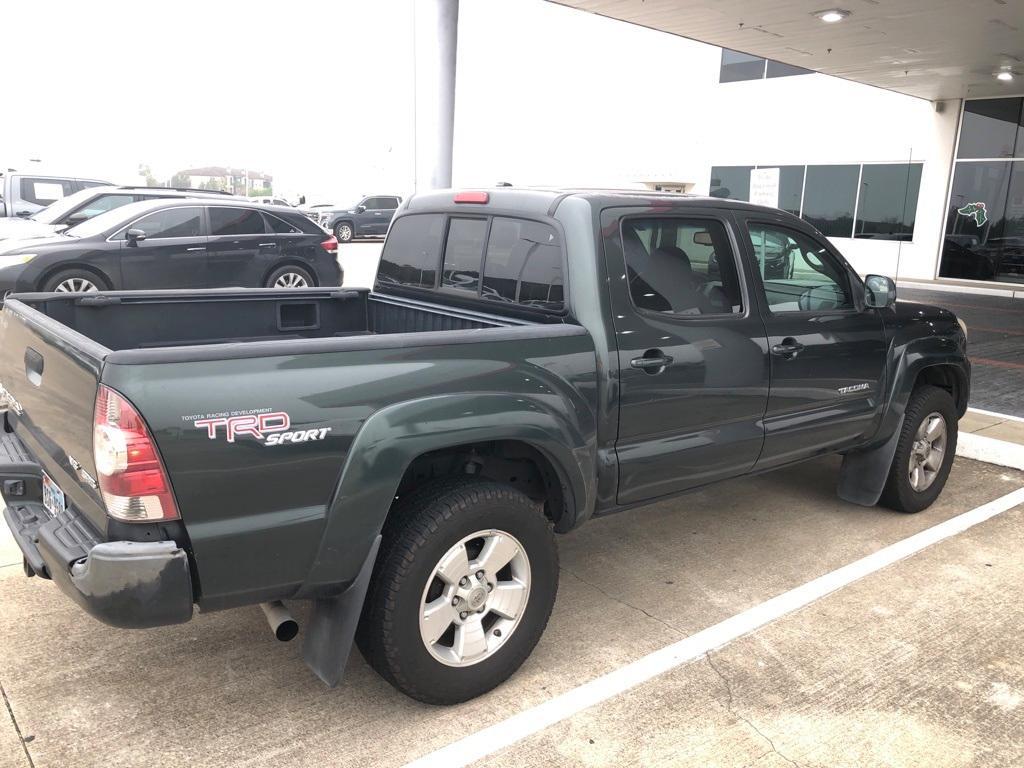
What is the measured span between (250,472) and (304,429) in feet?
0.66

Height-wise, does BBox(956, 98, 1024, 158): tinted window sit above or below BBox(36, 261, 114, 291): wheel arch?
above

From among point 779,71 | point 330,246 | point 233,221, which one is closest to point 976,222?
point 779,71

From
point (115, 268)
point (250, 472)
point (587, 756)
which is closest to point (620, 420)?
point (587, 756)

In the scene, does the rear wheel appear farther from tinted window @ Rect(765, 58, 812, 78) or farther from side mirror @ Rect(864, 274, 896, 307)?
tinted window @ Rect(765, 58, 812, 78)

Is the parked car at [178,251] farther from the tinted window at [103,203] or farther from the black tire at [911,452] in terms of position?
the black tire at [911,452]

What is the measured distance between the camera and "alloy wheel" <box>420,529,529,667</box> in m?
2.95

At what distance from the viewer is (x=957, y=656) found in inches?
139

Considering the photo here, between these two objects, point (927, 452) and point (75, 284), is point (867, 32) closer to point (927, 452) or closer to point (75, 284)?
point (927, 452)

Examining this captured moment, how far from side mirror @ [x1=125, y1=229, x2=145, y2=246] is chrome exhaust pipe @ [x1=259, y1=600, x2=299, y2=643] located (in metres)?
8.08

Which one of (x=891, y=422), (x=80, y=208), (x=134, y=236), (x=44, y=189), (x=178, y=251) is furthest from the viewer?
(x=44, y=189)

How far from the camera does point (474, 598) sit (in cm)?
303

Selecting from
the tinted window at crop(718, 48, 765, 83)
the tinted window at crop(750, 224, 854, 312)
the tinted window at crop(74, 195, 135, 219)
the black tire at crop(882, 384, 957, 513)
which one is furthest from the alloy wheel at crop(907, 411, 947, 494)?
the tinted window at crop(718, 48, 765, 83)

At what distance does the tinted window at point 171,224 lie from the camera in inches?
398

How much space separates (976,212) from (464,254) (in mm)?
18802
